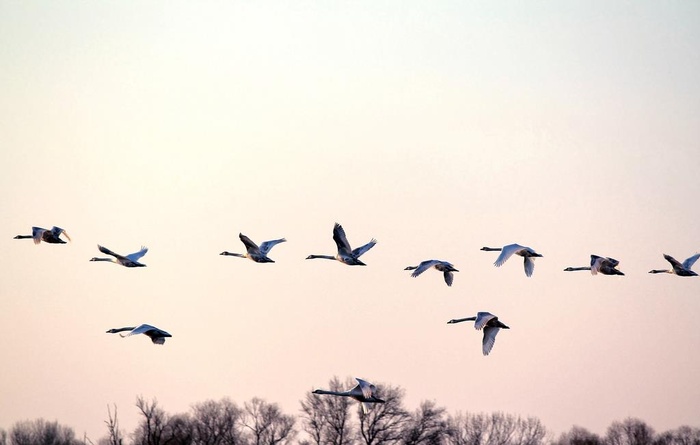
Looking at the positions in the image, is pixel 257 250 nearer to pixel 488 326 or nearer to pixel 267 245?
pixel 267 245

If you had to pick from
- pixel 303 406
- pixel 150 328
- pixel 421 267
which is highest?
pixel 303 406

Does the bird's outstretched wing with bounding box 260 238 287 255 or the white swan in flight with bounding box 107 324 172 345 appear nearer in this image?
the white swan in flight with bounding box 107 324 172 345

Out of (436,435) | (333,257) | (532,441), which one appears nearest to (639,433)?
(532,441)

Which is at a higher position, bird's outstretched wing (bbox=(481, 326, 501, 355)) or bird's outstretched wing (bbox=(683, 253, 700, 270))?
bird's outstretched wing (bbox=(683, 253, 700, 270))

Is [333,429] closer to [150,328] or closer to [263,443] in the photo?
[263,443]

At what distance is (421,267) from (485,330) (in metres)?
5.29

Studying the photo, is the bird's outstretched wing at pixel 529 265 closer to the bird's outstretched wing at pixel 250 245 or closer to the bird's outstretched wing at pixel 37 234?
the bird's outstretched wing at pixel 250 245

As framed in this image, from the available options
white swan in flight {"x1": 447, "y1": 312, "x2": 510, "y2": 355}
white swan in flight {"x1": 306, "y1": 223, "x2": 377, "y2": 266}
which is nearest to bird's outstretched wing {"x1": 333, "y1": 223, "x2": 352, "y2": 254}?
white swan in flight {"x1": 306, "y1": 223, "x2": 377, "y2": 266}

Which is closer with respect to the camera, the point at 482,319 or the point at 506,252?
the point at 482,319

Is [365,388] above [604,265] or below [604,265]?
below

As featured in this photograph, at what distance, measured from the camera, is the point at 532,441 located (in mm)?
130250

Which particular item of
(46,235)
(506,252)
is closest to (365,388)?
(506,252)

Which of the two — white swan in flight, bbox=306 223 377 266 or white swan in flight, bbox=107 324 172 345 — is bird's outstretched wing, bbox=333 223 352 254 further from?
white swan in flight, bbox=107 324 172 345

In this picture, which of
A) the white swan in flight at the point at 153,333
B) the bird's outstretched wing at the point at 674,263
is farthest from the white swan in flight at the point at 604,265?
the white swan in flight at the point at 153,333
